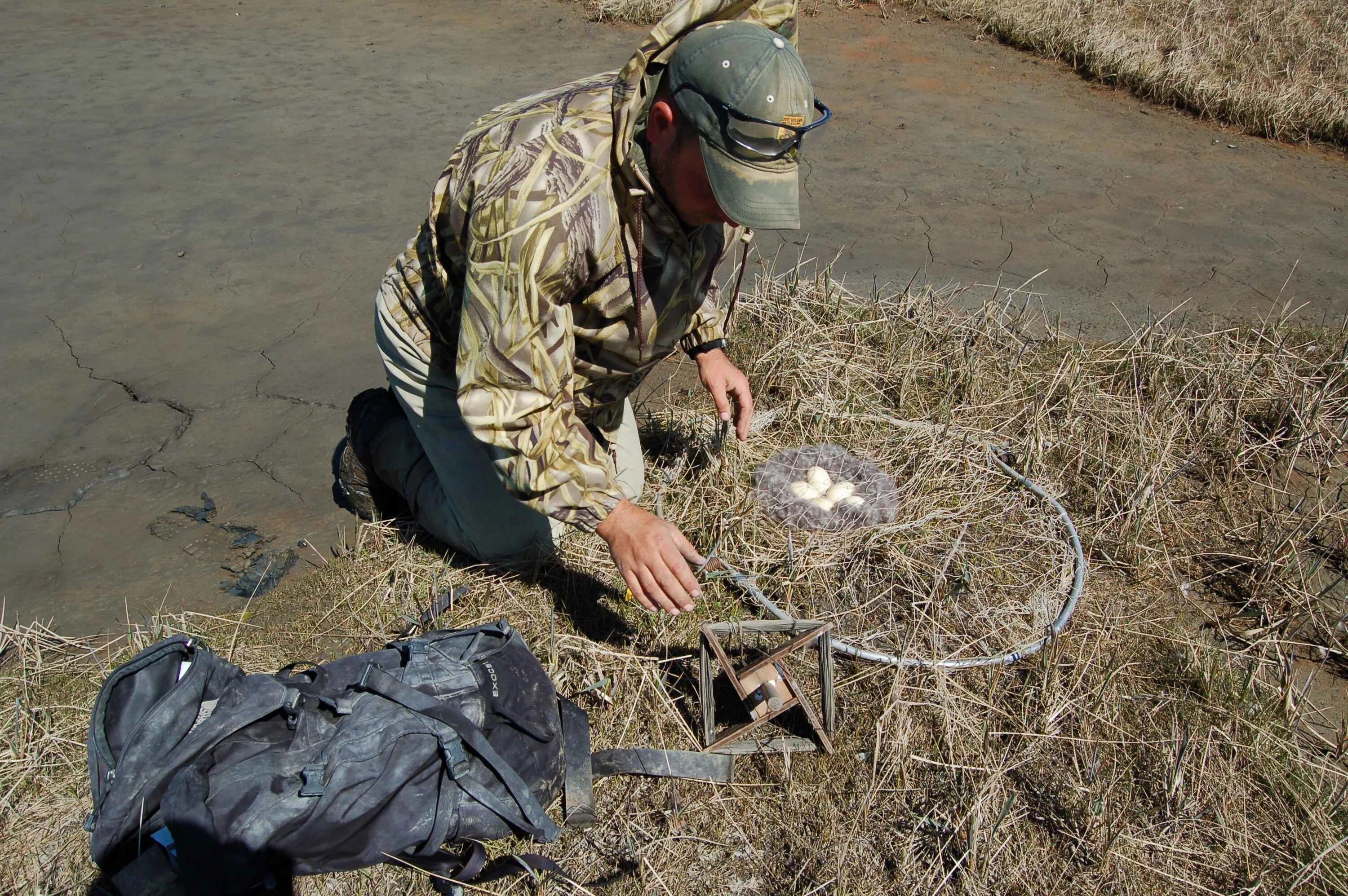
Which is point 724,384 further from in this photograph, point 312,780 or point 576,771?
point 312,780

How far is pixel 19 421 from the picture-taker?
322cm

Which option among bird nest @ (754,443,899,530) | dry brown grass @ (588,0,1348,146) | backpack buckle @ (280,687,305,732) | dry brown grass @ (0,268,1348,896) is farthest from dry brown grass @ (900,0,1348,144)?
backpack buckle @ (280,687,305,732)

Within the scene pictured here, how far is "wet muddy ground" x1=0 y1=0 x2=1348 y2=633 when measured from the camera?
2.95 meters

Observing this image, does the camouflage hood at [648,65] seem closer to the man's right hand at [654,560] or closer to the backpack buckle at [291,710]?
the man's right hand at [654,560]

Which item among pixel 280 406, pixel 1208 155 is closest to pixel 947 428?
pixel 280 406

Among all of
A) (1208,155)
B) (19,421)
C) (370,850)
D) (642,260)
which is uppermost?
(642,260)

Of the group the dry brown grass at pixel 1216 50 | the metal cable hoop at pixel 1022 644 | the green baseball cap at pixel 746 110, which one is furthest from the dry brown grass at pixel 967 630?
the dry brown grass at pixel 1216 50

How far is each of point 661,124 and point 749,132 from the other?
209mm

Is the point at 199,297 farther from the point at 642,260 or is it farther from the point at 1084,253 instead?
the point at 1084,253

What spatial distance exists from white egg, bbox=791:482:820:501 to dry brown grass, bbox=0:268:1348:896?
→ 0.51ft

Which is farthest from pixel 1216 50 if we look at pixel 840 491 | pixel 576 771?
pixel 576 771

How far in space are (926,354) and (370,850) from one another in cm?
246

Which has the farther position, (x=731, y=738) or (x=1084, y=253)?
(x=1084, y=253)

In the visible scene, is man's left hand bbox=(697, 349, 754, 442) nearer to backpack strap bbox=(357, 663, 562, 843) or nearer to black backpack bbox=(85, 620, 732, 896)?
black backpack bbox=(85, 620, 732, 896)
